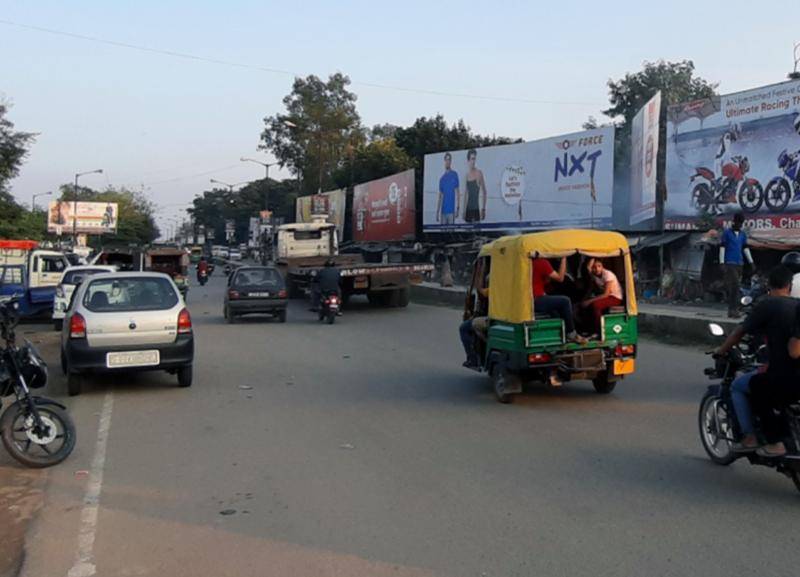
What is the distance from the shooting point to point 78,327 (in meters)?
10.4

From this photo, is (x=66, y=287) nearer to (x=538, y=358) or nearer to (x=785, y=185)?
(x=538, y=358)

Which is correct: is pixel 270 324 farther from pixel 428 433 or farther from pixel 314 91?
pixel 314 91

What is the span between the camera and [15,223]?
42219mm

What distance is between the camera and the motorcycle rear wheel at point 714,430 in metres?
A: 6.55

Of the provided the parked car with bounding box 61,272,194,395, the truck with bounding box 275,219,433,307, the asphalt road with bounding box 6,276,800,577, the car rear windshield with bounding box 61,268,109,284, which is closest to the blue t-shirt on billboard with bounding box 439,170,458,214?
the truck with bounding box 275,219,433,307

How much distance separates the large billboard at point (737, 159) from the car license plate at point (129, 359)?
18547 mm

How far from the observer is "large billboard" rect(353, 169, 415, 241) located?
1860 inches

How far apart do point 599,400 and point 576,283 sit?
5.55 ft

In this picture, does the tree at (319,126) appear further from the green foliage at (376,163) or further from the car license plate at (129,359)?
the car license plate at (129,359)

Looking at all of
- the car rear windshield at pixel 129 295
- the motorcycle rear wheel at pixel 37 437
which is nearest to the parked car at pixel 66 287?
the car rear windshield at pixel 129 295

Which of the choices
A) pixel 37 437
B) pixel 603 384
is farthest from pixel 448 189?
pixel 37 437

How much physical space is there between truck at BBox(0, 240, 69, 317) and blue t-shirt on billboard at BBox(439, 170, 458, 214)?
22.0m

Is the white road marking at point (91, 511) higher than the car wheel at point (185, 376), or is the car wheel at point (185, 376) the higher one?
the car wheel at point (185, 376)

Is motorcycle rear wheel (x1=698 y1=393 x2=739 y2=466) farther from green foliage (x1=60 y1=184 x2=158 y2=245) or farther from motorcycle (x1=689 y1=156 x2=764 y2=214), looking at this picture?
green foliage (x1=60 y1=184 x2=158 y2=245)
